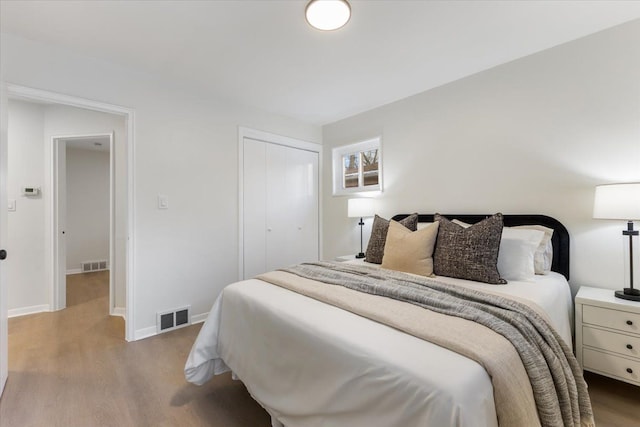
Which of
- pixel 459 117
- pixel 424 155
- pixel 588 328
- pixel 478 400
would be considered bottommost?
pixel 588 328

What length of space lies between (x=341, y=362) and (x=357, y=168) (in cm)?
311

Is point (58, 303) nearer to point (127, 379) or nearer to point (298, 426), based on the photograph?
point (127, 379)

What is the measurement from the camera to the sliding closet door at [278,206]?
3475 mm

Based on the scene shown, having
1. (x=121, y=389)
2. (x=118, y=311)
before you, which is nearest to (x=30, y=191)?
(x=118, y=311)

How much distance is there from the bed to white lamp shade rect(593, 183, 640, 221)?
0.53 meters

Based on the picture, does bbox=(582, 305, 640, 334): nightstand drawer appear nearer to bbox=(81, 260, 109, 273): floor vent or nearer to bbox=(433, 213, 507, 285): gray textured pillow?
bbox=(433, 213, 507, 285): gray textured pillow

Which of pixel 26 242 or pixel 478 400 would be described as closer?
pixel 478 400

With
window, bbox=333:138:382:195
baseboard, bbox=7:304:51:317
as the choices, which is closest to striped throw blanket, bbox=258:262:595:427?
window, bbox=333:138:382:195

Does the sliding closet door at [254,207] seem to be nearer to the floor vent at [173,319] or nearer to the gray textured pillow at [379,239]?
the floor vent at [173,319]

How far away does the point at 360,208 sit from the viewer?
11.1 feet

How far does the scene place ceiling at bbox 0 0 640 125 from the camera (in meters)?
1.81

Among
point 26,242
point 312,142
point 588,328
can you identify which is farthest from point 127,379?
point 312,142

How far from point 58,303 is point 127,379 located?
7.31ft

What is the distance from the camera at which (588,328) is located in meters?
1.79
